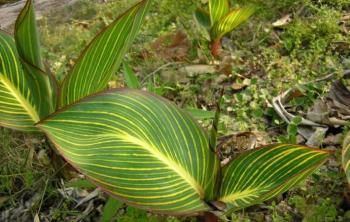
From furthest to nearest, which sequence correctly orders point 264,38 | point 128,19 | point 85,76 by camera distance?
point 264,38
point 85,76
point 128,19

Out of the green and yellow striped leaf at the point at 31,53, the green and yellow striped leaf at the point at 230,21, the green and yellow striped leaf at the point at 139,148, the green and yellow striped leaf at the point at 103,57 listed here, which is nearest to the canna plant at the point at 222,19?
the green and yellow striped leaf at the point at 230,21

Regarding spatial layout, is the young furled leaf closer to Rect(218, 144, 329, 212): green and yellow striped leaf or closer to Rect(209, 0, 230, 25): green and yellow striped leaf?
Rect(209, 0, 230, 25): green and yellow striped leaf

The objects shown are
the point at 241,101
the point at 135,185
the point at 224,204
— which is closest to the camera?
the point at 135,185

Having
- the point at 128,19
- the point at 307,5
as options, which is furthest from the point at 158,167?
the point at 307,5

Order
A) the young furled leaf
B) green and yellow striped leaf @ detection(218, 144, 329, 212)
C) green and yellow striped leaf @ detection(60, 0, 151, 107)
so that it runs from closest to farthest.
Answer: green and yellow striped leaf @ detection(218, 144, 329, 212) < green and yellow striped leaf @ detection(60, 0, 151, 107) < the young furled leaf

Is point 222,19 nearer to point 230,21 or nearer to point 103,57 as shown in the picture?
point 230,21

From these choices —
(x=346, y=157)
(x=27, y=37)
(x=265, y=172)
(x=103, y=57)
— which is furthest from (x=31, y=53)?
(x=346, y=157)

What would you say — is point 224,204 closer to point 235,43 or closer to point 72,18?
point 235,43

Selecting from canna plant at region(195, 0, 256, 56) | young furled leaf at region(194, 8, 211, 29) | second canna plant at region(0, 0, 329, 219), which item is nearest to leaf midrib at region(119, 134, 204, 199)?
second canna plant at region(0, 0, 329, 219)
